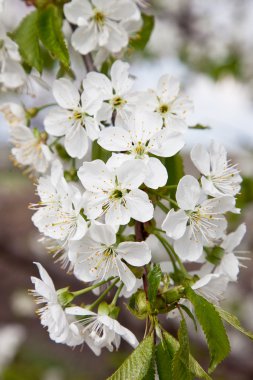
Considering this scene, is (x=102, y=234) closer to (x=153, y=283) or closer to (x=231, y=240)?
(x=153, y=283)

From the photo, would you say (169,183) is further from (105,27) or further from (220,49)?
(220,49)

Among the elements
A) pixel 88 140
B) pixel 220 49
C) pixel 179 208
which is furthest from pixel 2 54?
pixel 220 49

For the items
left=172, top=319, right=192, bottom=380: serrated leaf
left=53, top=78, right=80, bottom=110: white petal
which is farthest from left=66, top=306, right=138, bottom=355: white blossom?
left=53, top=78, right=80, bottom=110: white petal

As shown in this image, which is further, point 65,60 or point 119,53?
point 119,53

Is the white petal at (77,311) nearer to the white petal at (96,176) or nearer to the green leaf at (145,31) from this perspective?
the white petal at (96,176)

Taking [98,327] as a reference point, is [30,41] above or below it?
above

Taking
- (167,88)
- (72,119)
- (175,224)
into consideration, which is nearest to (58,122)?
(72,119)
